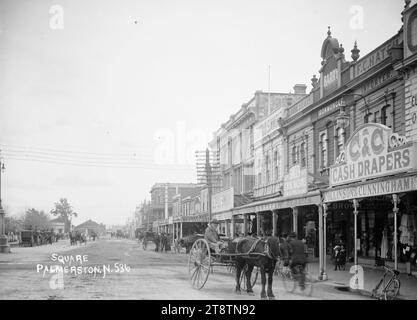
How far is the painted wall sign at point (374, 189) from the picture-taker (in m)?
13.9

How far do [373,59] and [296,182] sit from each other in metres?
6.73

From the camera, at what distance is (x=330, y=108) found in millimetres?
28469

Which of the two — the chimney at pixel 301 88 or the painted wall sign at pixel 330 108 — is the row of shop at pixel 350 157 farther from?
the chimney at pixel 301 88

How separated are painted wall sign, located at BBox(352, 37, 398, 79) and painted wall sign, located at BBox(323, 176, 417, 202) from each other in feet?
25.1

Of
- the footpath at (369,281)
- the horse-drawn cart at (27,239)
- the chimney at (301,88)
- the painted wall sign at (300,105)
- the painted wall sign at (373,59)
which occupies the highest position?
the chimney at (301,88)

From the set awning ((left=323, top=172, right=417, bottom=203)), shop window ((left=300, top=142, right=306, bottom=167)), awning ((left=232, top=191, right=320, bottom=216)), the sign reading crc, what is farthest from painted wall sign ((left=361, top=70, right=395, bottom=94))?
shop window ((left=300, top=142, right=306, bottom=167))

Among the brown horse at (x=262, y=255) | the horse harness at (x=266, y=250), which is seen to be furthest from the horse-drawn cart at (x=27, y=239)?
the horse harness at (x=266, y=250)

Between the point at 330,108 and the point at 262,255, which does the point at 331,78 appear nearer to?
the point at 330,108

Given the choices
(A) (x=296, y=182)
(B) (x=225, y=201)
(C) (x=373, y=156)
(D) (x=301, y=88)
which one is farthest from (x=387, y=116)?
(D) (x=301, y=88)

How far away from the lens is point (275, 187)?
3609 centimetres

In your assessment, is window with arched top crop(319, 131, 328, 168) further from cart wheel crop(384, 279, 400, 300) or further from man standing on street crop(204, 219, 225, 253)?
cart wheel crop(384, 279, 400, 300)

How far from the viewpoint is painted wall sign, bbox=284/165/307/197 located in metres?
21.5

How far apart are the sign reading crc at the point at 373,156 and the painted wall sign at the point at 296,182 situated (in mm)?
3170

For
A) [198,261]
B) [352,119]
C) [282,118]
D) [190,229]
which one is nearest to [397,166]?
[198,261]
